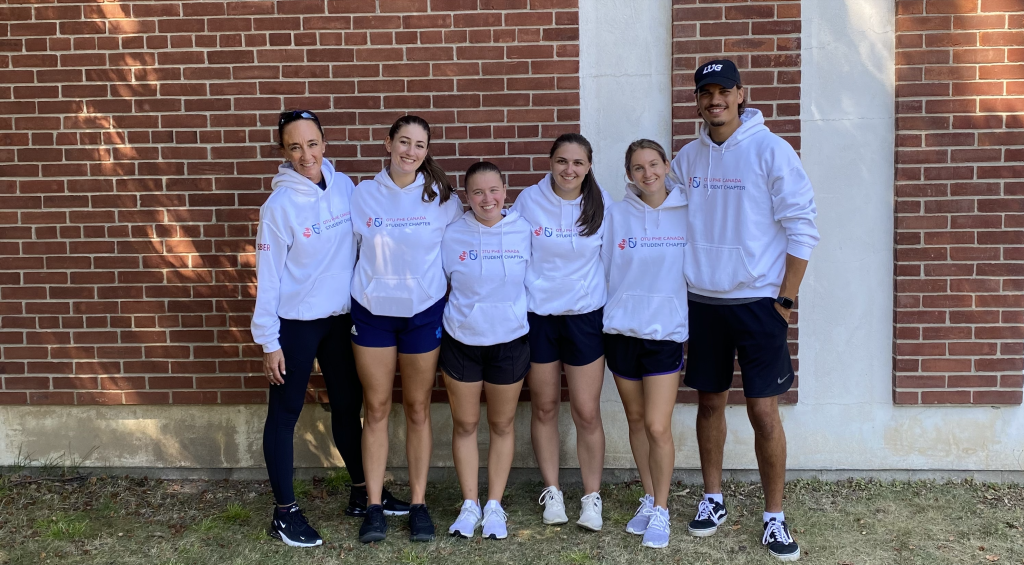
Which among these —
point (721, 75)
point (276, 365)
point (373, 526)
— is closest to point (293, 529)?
point (373, 526)

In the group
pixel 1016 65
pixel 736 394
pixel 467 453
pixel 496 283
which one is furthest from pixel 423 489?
pixel 1016 65

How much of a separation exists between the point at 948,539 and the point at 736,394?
122cm

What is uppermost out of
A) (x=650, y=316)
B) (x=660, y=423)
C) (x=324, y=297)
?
(x=324, y=297)

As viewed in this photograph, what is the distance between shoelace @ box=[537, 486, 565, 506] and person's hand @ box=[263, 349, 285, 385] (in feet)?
4.70

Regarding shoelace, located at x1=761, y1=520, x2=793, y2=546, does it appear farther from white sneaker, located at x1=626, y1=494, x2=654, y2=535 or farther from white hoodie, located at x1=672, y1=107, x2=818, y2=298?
white hoodie, located at x1=672, y1=107, x2=818, y2=298

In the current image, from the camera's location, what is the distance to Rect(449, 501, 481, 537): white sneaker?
3.89 meters

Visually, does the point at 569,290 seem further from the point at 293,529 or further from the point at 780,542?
the point at 293,529

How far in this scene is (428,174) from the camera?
3.82 meters

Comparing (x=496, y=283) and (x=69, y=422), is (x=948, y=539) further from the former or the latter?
(x=69, y=422)

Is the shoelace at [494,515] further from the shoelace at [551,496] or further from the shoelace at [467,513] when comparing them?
the shoelace at [551,496]

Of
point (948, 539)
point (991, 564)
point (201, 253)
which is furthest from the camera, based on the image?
point (201, 253)

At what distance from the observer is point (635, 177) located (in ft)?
12.2

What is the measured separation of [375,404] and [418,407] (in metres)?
0.21

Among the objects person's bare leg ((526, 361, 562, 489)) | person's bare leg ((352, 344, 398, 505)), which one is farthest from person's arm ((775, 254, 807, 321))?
person's bare leg ((352, 344, 398, 505))
